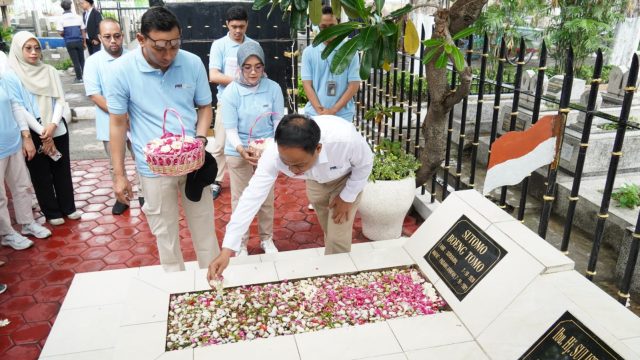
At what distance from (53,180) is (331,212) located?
2.78m

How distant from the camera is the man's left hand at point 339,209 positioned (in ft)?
10.0

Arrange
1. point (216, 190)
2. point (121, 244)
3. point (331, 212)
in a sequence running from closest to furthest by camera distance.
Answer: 1. point (331, 212)
2. point (121, 244)
3. point (216, 190)

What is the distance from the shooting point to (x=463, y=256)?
2709 mm

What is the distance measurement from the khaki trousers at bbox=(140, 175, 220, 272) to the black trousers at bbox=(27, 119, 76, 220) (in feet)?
5.82

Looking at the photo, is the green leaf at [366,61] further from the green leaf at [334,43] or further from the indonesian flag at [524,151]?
the indonesian flag at [524,151]

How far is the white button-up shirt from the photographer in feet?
8.13

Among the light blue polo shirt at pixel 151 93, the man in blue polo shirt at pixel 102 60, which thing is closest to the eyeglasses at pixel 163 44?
the light blue polo shirt at pixel 151 93

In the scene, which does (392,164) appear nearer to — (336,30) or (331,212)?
(331,212)

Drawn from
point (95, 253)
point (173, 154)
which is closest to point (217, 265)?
point (173, 154)

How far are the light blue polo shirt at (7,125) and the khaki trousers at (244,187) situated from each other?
1.70 m

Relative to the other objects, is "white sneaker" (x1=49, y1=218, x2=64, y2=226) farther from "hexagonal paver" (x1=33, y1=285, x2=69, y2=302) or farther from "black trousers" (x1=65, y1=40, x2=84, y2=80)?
"black trousers" (x1=65, y1=40, x2=84, y2=80)

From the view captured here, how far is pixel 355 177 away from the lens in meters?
2.90

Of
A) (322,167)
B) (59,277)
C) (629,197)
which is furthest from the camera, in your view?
(629,197)

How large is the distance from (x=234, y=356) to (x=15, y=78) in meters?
3.01
